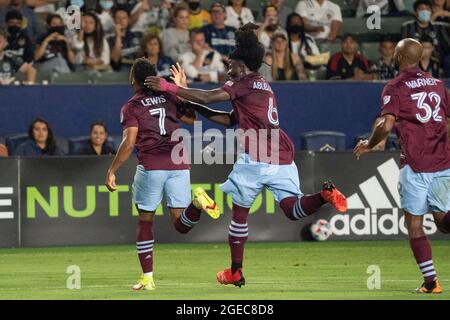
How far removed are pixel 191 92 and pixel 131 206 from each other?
565cm

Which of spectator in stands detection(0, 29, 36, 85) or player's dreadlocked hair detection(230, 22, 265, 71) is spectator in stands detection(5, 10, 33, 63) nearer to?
spectator in stands detection(0, 29, 36, 85)

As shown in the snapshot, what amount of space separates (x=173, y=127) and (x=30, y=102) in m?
7.03

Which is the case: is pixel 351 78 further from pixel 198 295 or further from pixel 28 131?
pixel 198 295

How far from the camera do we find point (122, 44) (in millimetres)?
19453

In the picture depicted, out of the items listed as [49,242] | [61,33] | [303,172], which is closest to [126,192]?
[49,242]

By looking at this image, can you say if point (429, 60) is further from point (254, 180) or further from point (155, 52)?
point (254, 180)

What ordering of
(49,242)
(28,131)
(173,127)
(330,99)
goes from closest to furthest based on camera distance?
(173,127) → (49,242) → (28,131) → (330,99)

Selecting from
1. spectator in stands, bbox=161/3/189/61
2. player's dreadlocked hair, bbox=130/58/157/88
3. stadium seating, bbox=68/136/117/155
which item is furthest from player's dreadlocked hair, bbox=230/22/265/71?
spectator in stands, bbox=161/3/189/61

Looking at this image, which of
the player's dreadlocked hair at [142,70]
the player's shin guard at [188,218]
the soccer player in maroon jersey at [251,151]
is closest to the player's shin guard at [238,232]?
the soccer player in maroon jersey at [251,151]

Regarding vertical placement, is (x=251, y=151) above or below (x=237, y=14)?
below

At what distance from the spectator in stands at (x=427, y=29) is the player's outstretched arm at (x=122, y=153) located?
8.96 meters

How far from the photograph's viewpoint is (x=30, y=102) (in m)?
18.5

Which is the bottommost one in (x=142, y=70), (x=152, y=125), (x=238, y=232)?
(x=238, y=232)

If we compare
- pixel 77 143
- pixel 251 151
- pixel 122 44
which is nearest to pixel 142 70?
pixel 251 151
